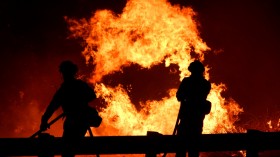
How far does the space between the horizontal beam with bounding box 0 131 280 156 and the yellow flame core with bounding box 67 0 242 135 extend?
1326 cm

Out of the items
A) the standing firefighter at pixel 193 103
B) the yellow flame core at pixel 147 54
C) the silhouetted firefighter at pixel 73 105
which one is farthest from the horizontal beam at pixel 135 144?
the yellow flame core at pixel 147 54

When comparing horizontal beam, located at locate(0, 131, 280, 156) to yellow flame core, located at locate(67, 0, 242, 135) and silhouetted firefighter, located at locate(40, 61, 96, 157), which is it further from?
yellow flame core, located at locate(67, 0, 242, 135)

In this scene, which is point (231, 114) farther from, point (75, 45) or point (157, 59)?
point (75, 45)

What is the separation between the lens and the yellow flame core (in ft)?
60.0

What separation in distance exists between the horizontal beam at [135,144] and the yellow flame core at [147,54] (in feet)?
43.5

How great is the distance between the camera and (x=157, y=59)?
19.6 metres

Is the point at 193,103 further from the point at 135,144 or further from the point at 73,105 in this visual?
the point at 73,105

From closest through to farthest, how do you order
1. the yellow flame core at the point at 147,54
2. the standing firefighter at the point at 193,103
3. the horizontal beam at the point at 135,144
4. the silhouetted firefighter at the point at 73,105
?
the horizontal beam at the point at 135,144 → the silhouetted firefighter at the point at 73,105 → the standing firefighter at the point at 193,103 → the yellow flame core at the point at 147,54

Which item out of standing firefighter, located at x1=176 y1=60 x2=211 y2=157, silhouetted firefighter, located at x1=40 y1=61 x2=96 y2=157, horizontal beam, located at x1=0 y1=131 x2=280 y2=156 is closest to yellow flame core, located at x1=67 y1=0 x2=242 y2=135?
standing firefighter, located at x1=176 y1=60 x2=211 y2=157

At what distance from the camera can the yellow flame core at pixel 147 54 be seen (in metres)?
18.3

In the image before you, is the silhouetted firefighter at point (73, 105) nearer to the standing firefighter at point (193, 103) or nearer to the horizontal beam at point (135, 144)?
the horizontal beam at point (135, 144)

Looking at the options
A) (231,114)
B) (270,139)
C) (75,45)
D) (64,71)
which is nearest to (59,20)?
(75,45)

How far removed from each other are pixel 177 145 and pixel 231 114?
15608mm

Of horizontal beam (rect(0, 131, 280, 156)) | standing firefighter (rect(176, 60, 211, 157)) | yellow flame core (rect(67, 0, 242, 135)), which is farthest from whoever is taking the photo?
yellow flame core (rect(67, 0, 242, 135))
